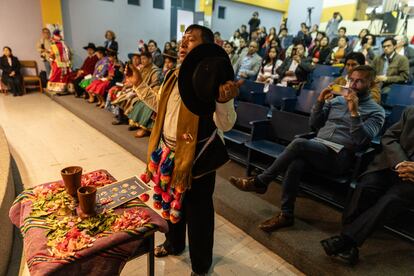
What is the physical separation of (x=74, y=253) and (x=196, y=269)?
2.38ft

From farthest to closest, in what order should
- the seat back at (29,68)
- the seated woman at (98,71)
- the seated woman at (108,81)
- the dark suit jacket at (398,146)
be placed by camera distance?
the seat back at (29,68), the seated woman at (98,71), the seated woman at (108,81), the dark suit jacket at (398,146)

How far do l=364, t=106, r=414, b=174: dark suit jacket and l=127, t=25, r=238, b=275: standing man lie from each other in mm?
1009

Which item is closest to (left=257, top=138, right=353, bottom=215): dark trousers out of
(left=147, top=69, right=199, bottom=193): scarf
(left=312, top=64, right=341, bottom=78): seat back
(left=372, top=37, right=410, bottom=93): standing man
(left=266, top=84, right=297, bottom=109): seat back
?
(left=147, top=69, right=199, bottom=193): scarf

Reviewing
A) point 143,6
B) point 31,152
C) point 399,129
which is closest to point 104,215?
point 399,129

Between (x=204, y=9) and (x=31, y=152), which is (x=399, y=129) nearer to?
(x=31, y=152)

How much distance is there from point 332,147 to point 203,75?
1.15 metres

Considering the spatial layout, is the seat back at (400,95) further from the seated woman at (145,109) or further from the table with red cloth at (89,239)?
the table with red cloth at (89,239)

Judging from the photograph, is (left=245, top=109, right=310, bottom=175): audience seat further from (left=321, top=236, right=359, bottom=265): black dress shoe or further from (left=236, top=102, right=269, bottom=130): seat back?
(left=321, top=236, right=359, bottom=265): black dress shoe

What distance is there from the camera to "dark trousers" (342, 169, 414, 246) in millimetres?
1426

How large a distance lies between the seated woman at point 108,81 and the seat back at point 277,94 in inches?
110

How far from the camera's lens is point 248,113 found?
8.93ft

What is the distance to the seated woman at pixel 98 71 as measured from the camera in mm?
4898

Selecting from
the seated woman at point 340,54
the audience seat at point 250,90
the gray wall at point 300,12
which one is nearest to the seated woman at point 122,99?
the audience seat at point 250,90

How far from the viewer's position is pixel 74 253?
0.87 metres
